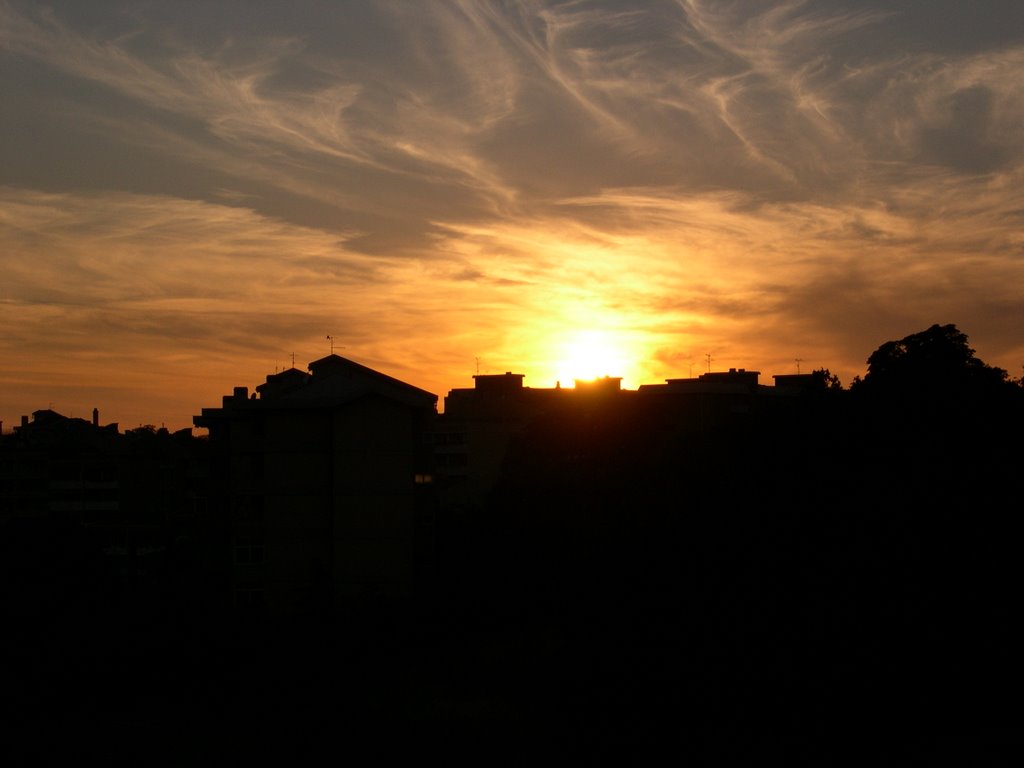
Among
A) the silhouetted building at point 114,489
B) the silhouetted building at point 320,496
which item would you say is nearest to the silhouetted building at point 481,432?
the silhouetted building at point 114,489

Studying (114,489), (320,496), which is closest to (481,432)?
(114,489)

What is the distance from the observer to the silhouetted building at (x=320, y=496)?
3903cm

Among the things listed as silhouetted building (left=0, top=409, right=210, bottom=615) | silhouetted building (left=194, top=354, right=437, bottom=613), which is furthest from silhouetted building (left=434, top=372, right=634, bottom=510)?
silhouetted building (left=194, top=354, right=437, bottom=613)

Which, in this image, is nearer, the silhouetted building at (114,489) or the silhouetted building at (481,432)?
the silhouetted building at (114,489)

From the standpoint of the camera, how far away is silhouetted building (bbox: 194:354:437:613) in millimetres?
39031

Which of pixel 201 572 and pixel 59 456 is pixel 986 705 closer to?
pixel 201 572

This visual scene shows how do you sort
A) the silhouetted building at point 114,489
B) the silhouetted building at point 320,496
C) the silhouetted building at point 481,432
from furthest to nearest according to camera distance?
the silhouetted building at point 481,432 → the silhouetted building at point 114,489 → the silhouetted building at point 320,496

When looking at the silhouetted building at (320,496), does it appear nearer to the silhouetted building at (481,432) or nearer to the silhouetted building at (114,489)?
the silhouetted building at (114,489)

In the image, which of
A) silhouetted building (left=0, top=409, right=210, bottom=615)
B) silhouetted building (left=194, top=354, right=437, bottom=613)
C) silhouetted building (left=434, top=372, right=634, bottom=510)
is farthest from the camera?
silhouetted building (left=434, top=372, right=634, bottom=510)

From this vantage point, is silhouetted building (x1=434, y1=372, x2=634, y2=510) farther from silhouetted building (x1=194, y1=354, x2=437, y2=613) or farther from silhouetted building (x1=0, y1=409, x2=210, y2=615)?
silhouetted building (x1=194, y1=354, x2=437, y2=613)

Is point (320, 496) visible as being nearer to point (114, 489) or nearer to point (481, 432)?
point (114, 489)

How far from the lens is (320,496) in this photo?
39688 mm

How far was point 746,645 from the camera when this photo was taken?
80.5ft

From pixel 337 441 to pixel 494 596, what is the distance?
→ 9.03 meters
